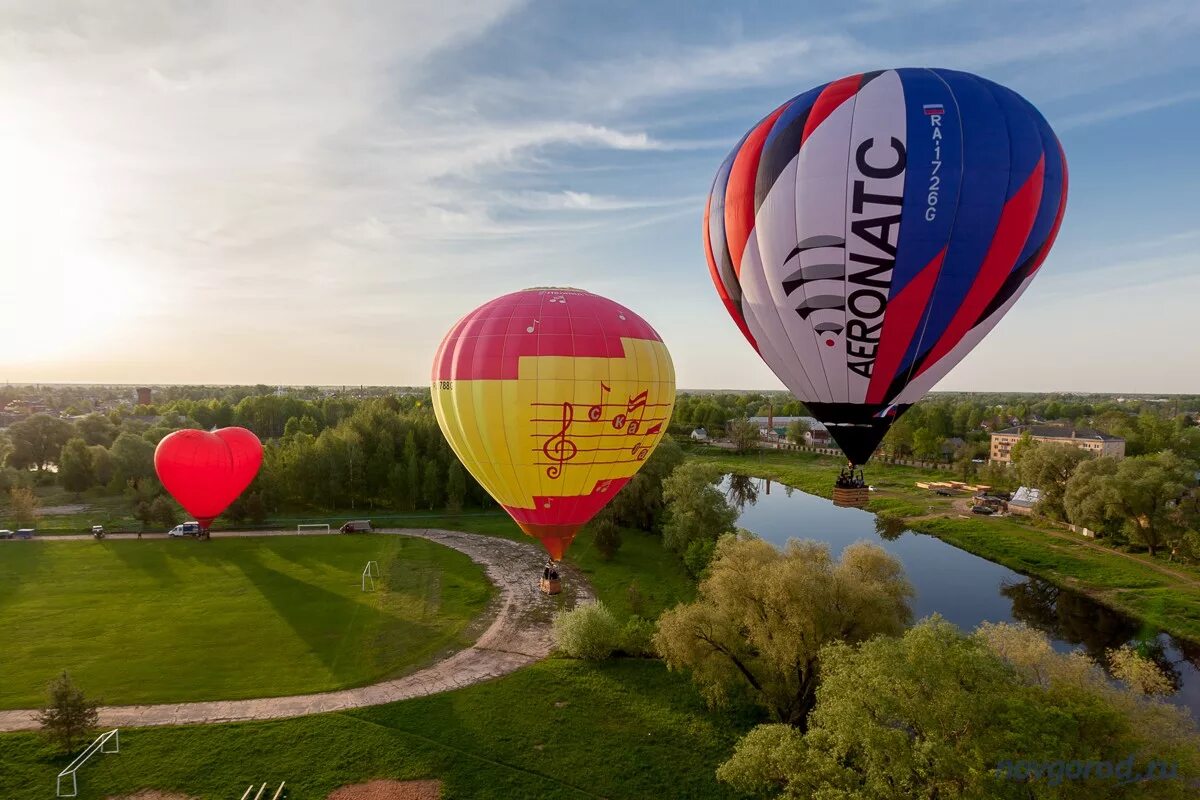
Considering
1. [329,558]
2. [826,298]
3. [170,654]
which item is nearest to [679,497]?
[329,558]

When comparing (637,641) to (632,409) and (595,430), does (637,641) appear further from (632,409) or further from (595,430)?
(632,409)

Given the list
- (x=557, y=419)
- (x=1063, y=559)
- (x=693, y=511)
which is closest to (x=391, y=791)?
(x=557, y=419)

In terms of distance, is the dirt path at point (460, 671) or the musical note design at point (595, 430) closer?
the musical note design at point (595, 430)

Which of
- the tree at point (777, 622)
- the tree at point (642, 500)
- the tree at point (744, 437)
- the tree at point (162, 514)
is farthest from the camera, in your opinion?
the tree at point (744, 437)

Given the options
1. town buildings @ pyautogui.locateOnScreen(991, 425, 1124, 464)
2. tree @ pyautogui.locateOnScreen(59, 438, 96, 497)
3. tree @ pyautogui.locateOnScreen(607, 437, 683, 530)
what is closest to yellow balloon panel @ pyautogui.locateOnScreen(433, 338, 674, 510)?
tree @ pyautogui.locateOnScreen(607, 437, 683, 530)

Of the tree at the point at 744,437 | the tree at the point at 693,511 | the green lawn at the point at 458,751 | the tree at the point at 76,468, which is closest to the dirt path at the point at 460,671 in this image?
the green lawn at the point at 458,751

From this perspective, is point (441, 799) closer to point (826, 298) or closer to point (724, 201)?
point (826, 298)

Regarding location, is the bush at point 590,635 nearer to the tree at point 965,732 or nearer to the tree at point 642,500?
the tree at point 965,732

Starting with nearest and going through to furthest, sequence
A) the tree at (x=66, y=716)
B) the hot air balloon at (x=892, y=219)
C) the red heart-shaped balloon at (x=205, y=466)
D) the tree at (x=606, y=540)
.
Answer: the hot air balloon at (x=892, y=219) → the tree at (x=66, y=716) → the red heart-shaped balloon at (x=205, y=466) → the tree at (x=606, y=540)
